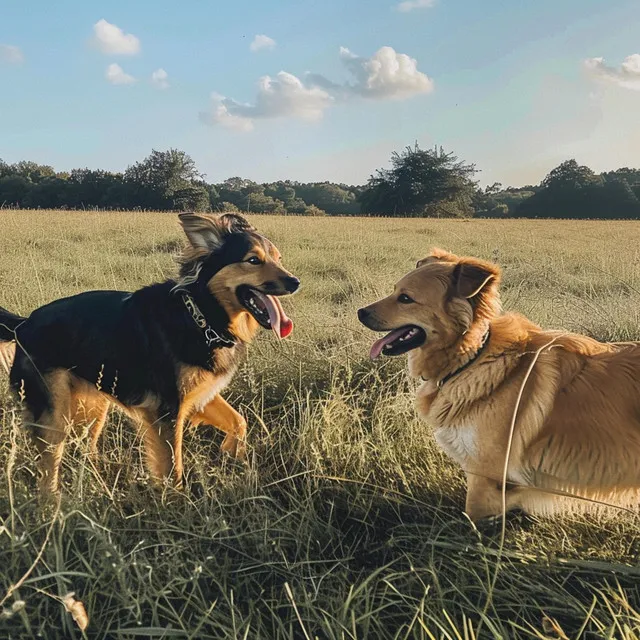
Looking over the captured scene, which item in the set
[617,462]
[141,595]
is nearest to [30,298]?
[141,595]

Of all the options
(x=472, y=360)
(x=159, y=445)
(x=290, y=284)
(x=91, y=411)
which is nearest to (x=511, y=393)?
(x=472, y=360)

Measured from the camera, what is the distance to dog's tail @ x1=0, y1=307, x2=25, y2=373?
2.98 meters

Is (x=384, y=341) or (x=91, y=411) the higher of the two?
(x=384, y=341)

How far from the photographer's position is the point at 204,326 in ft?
9.53

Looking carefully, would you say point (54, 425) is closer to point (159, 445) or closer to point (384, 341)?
point (159, 445)

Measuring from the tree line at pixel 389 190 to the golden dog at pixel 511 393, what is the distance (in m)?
33.6

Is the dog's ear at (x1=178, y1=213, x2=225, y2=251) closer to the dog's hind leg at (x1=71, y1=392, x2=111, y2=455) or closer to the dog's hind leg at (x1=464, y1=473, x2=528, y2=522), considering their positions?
the dog's hind leg at (x1=71, y1=392, x2=111, y2=455)

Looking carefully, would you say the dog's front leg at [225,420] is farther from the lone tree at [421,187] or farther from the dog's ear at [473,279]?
the lone tree at [421,187]

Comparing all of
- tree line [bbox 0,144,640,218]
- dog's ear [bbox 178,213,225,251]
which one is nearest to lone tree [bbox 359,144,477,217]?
tree line [bbox 0,144,640,218]

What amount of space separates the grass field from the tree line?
33048 mm

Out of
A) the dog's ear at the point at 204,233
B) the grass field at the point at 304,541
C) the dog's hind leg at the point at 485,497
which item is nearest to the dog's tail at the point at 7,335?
the grass field at the point at 304,541

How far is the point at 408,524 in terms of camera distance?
2.25 m

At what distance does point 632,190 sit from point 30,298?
56.6m

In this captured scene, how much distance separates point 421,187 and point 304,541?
172 ft
